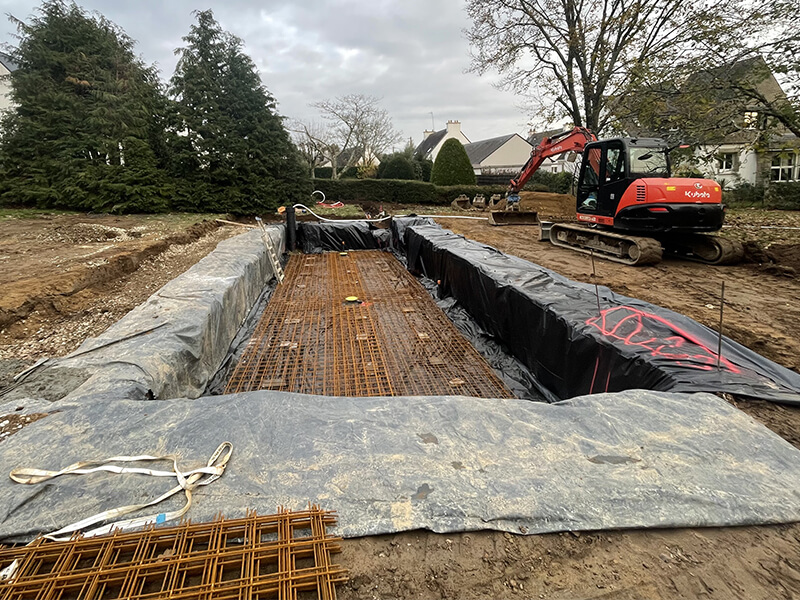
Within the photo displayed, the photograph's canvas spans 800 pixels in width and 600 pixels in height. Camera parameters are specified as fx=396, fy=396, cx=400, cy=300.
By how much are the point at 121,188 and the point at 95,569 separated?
14.5m

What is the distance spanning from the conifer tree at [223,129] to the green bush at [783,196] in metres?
20.5

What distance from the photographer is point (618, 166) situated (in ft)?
24.2

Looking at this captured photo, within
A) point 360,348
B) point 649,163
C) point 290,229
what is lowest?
point 360,348

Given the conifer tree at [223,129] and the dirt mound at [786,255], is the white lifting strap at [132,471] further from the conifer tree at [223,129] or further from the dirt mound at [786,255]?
the conifer tree at [223,129]

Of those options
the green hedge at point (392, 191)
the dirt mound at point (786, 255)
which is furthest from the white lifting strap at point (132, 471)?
the green hedge at point (392, 191)

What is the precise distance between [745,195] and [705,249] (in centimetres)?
1533

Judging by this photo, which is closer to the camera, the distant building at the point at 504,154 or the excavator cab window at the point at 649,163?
the excavator cab window at the point at 649,163

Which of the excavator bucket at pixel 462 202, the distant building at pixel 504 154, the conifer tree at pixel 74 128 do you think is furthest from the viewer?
the distant building at pixel 504 154

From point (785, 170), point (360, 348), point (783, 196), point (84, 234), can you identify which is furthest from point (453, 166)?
point (360, 348)

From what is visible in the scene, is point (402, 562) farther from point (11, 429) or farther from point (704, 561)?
point (11, 429)

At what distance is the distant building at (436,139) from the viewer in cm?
3885

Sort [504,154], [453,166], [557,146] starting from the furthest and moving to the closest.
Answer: [504,154] < [453,166] < [557,146]

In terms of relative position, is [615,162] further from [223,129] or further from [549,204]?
[223,129]

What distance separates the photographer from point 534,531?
4.94 ft
